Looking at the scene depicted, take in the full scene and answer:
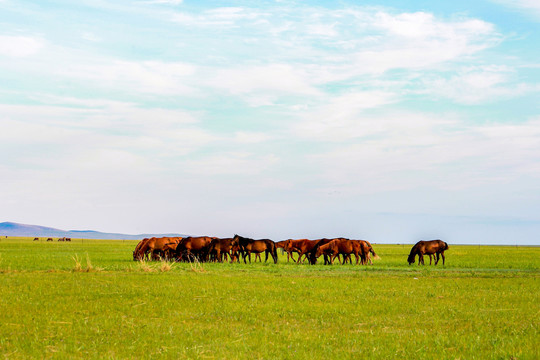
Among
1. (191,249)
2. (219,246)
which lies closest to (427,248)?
(219,246)

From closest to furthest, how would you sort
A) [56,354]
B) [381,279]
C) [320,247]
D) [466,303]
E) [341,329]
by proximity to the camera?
[56,354] < [341,329] < [466,303] < [381,279] < [320,247]

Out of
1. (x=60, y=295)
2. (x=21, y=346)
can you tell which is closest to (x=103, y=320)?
(x=21, y=346)

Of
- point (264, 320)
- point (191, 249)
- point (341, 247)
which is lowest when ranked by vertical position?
point (264, 320)

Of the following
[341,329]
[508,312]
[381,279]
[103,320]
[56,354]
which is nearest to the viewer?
[56,354]

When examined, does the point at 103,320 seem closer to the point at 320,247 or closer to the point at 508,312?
the point at 508,312

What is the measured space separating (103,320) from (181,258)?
28.2 meters

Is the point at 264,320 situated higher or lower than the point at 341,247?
lower

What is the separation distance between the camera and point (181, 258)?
4097 cm

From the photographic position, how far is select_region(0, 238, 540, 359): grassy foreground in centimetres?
1012

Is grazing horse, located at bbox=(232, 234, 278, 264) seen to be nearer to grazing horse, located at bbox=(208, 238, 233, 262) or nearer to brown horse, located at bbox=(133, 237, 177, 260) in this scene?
grazing horse, located at bbox=(208, 238, 233, 262)

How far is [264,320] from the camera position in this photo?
13367mm

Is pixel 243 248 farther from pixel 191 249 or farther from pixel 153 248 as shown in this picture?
pixel 153 248

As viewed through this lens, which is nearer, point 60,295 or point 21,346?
point 21,346

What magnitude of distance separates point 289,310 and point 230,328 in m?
2.88
